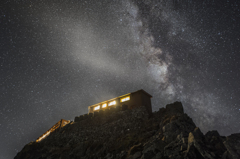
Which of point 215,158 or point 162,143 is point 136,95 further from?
point 215,158

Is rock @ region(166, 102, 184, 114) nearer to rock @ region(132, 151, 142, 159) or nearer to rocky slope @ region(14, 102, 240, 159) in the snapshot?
rocky slope @ region(14, 102, 240, 159)

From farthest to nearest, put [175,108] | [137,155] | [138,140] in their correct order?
[175,108], [138,140], [137,155]

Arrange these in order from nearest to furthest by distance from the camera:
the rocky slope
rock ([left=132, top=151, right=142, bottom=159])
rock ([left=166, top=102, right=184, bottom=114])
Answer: the rocky slope, rock ([left=132, top=151, right=142, bottom=159]), rock ([left=166, top=102, right=184, bottom=114])

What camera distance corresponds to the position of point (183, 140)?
11977 mm

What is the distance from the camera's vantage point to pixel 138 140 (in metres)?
17.6

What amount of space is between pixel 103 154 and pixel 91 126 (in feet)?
35.8

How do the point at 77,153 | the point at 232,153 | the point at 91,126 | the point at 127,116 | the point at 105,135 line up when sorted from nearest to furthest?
the point at 232,153
the point at 77,153
the point at 105,135
the point at 127,116
the point at 91,126

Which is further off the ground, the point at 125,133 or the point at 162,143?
the point at 125,133

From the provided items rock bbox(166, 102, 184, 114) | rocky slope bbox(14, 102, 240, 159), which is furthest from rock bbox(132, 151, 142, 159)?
rock bbox(166, 102, 184, 114)

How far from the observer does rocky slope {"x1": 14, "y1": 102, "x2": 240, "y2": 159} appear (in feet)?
34.9

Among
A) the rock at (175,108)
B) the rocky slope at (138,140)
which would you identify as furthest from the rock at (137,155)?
the rock at (175,108)

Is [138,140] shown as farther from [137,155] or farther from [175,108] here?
[175,108]

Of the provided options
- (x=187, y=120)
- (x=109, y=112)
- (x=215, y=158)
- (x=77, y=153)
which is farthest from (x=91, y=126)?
(x=215, y=158)

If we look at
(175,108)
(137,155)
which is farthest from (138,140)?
(175,108)
